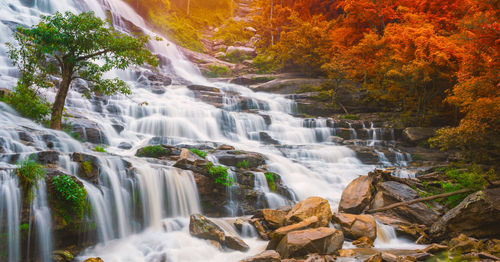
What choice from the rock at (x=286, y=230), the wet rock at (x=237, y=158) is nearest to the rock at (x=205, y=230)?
the rock at (x=286, y=230)

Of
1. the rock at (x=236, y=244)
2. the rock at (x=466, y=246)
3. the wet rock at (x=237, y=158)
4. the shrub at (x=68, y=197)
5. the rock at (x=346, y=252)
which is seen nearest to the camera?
the shrub at (x=68, y=197)

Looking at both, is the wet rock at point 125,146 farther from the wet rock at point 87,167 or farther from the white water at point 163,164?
the wet rock at point 87,167

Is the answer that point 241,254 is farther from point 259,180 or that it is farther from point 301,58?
point 301,58

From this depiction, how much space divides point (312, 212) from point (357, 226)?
47.8 inches

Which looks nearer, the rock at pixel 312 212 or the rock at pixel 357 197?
the rock at pixel 312 212

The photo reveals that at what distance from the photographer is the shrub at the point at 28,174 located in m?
5.67

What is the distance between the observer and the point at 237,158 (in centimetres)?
1163

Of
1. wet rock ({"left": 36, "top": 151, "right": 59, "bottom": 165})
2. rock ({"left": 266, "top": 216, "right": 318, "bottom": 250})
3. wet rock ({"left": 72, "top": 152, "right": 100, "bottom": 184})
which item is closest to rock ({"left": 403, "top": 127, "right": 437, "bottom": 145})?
rock ({"left": 266, "top": 216, "right": 318, "bottom": 250})

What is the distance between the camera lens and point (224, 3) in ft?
183

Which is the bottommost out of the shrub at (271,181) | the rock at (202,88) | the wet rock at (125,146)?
the shrub at (271,181)

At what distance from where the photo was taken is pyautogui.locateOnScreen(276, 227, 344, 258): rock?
6.08 m

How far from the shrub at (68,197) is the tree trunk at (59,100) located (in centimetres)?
596

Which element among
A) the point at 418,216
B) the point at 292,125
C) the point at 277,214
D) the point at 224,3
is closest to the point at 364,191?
the point at 418,216

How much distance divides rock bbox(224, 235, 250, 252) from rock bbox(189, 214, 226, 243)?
0.46 ft
